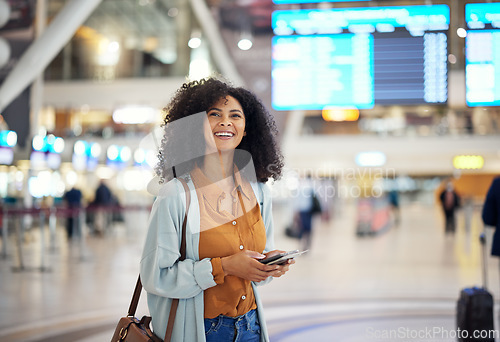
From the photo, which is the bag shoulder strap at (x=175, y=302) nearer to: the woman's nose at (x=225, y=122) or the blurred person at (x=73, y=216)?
the woman's nose at (x=225, y=122)

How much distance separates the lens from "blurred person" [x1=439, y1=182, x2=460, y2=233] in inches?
643

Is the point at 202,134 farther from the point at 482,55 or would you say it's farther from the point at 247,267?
the point at 482,55

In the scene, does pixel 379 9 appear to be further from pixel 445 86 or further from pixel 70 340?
pixel 70 340

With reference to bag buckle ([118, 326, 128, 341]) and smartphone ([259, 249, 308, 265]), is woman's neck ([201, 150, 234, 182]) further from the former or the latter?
bag buckle ([118, 326, 128, 341])

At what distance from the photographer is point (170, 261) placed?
→ 1915 millimetres

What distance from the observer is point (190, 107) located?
2.15 meters

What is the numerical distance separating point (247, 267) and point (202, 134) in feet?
1.88

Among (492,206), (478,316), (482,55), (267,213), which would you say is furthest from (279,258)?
(492,206)

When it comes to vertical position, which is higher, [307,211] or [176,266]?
[176,266]

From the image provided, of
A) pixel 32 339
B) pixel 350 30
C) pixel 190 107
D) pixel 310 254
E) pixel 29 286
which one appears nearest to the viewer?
pixel 190 107

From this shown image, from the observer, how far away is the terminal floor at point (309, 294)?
201 inches

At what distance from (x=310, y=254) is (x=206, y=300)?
9.90 meters

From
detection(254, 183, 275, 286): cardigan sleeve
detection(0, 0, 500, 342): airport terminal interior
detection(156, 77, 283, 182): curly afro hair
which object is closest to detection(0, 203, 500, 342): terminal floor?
detection(0, 0, 500, 342): airport terminal interior

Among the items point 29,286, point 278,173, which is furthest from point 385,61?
point 29,286
